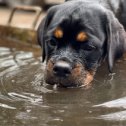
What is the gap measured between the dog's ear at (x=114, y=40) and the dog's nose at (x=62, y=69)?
0.58m

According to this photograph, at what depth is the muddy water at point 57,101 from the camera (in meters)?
4.21

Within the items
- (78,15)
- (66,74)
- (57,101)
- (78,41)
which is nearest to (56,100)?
(57,101)

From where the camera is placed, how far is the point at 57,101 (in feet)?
15.4

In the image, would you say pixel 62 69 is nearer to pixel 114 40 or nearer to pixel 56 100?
pixel 56 100

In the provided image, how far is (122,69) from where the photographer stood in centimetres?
577

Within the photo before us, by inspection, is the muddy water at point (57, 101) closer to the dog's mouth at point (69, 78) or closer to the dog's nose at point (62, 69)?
the dog's mouth at point (69, 78)

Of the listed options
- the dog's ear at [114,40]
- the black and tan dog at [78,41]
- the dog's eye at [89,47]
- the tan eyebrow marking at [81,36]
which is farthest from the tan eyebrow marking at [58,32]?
the dog's ear at [114,40]

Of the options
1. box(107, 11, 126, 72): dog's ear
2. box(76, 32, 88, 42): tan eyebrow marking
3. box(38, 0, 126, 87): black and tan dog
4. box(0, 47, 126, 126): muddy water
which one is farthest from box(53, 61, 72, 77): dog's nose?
box(107, 11, 126, 72): dog's ear

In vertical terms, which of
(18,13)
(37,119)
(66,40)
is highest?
(66,40)

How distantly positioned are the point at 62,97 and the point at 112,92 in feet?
1.67

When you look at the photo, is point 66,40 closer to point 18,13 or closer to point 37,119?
point 37,119

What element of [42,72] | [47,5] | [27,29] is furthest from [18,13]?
[42,72]

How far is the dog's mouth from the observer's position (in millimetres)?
4898

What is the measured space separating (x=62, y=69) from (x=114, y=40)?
750 millimetres
